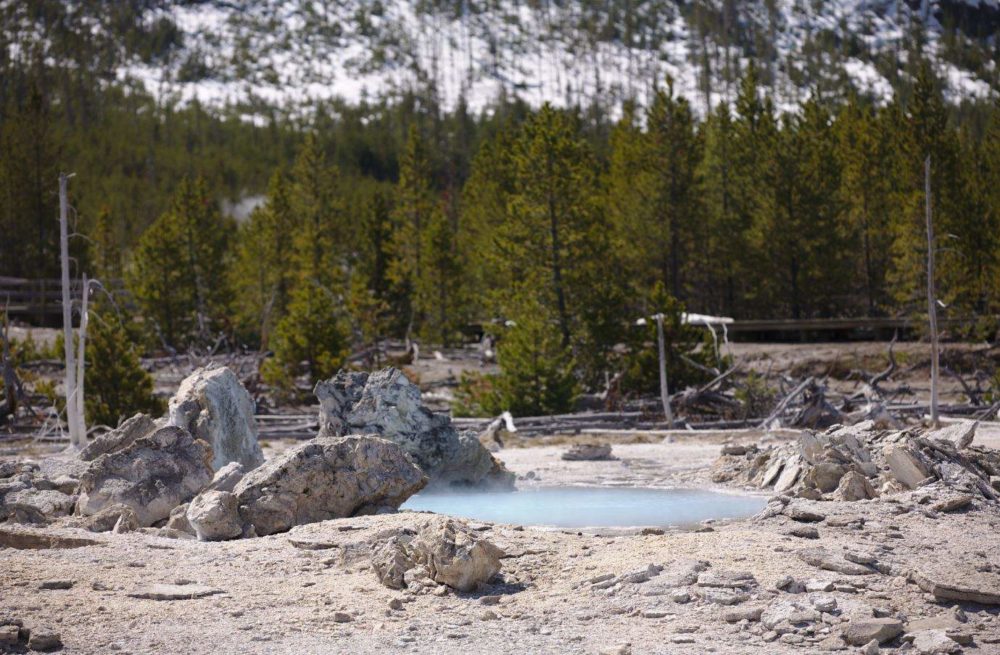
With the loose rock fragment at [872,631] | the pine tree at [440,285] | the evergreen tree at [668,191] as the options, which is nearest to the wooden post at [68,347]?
the loose rock fragment at [872,631]

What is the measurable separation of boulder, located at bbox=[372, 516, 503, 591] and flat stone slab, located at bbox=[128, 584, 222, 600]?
1.33m

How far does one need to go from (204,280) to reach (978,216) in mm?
29254

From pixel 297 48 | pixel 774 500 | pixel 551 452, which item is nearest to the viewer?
pixel 774 500

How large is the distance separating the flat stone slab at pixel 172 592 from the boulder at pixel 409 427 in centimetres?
764

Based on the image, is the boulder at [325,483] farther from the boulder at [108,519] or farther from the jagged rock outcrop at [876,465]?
the jagged rock outcrop at [876,465]

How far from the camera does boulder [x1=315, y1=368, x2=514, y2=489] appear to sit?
16.3 meters

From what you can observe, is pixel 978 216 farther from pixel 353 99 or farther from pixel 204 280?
pixel 353 99

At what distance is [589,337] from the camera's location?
30688mm

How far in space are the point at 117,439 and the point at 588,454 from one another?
7.72 meters

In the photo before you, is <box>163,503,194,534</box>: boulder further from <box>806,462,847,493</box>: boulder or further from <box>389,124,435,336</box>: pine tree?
<box>389,124,435,336</box>: pine tree

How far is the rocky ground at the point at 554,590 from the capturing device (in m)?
7.15

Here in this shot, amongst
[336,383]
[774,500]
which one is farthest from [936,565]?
[336,383]

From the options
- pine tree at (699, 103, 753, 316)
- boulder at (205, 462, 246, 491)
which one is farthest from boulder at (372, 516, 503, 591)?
pine tree at (699, 103, 753, 316)

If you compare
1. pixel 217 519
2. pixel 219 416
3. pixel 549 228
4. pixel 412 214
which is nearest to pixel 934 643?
pixel 217 519
